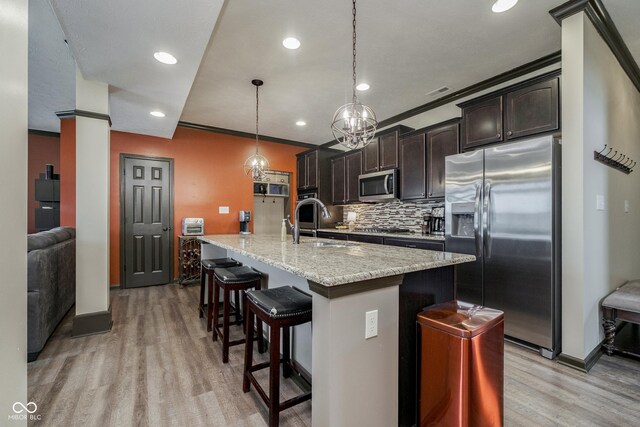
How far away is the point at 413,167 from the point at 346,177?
1479 millimetres

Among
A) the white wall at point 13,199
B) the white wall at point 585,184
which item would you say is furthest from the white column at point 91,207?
the white wall at point 585,184

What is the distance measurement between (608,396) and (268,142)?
5535 millimetres

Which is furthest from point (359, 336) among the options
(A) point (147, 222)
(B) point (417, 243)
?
(A) point (147, 222)

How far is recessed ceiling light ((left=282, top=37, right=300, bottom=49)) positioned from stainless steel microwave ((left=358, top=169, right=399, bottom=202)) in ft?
7.82

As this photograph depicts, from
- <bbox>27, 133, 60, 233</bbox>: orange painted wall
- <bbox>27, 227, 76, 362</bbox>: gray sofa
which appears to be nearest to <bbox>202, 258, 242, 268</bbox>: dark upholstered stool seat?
<bbox>27, 227, 76, 362</bbox>: gray sofa

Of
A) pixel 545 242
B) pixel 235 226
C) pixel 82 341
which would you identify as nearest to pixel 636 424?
pixel 545 242

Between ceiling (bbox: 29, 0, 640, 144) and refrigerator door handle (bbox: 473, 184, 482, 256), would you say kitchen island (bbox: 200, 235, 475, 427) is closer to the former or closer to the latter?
refrigerator door handle (bbox: 473, 184, 482, 256)

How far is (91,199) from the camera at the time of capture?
2805mm

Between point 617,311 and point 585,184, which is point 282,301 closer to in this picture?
point 585,184

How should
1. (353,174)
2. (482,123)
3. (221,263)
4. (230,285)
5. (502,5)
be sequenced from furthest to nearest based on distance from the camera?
(353,174)
(482,123)
(221,263)
(230,285)
(502,5)

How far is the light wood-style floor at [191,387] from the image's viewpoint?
164 cm

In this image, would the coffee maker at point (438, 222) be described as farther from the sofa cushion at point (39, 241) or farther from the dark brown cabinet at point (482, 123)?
the sofa cushion at point (39, 241)

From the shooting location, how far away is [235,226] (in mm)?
5395

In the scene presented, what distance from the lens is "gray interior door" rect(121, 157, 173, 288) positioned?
178 inches
